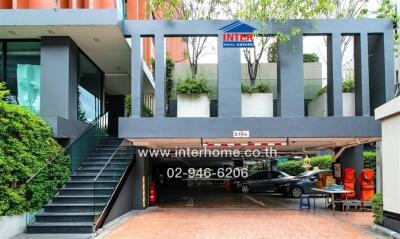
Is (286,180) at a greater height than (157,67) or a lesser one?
lesser

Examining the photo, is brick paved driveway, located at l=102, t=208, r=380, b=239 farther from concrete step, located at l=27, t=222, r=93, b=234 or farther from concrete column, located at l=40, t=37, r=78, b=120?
concrete column, located at l=40, t=37, r=78, b=120

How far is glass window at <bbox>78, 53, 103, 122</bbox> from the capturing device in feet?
55.2

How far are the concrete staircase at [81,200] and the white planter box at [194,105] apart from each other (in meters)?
2.34

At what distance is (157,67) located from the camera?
47.4ft

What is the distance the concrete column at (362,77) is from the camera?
1445cm

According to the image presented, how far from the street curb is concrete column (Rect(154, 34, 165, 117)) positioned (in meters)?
6.40

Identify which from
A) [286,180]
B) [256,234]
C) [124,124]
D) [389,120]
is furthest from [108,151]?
[286,180]

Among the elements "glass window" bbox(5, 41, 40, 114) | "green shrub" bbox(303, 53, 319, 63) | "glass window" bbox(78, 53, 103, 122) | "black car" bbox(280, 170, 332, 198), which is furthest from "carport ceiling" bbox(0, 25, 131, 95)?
"black car" bbox(280, 170, 332, 198)

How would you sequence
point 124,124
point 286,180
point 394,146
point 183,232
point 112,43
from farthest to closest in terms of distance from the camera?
point 286,180 → point 112,43 → point 124,124 → point 183,232 → point 394,146

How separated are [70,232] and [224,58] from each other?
6640mm

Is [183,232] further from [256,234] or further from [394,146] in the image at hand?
[394,146]

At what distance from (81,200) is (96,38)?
529cm

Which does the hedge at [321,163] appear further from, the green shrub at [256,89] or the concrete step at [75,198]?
the concrete step at [75,198]

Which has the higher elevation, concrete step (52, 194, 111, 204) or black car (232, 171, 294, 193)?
concrete step (52, 194, 111, 204)
